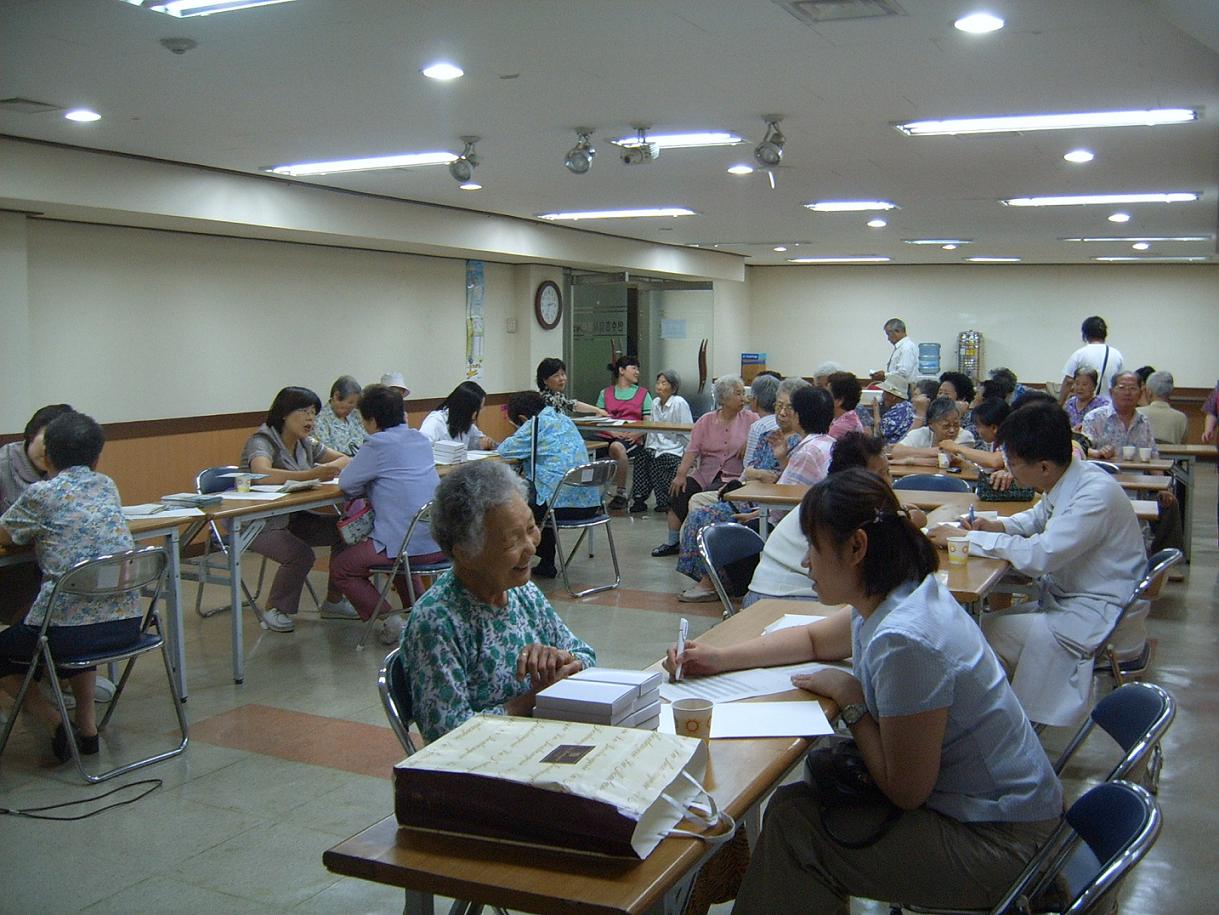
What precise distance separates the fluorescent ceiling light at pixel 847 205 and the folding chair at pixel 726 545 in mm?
5664

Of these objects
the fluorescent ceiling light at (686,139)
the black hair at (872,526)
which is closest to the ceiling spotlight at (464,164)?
the fluorescent ceiling light at (686,139)

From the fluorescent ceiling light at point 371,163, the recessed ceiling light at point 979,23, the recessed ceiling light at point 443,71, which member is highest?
the fluorescent ceiling light at point 371,163

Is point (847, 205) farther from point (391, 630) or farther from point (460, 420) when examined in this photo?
point (391, 630)

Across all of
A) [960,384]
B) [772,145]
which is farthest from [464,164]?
[960,384]

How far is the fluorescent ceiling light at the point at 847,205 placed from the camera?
9273 mm

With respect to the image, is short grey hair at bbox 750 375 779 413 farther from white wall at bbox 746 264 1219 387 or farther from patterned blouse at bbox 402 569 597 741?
white wall at bbox 746 264 1219 387

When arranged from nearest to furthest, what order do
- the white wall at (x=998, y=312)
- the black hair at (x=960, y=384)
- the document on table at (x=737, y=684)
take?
the document on table at (x=737, y=684) < the black hair at (x=960, y=384) < the white wall at (x=998, y=312)

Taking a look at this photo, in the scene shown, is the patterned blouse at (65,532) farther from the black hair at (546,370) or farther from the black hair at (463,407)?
the black hair at (546,370)

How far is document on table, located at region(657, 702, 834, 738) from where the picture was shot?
215cm

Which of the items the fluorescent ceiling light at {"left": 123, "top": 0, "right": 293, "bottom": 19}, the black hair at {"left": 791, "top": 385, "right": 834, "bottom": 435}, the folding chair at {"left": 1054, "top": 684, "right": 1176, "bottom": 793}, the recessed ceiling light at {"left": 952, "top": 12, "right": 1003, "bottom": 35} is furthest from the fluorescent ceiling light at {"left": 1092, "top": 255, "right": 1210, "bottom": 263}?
the folding chair at {"left": 1054, "top": 684, "right": 1176, "bottom": 793}

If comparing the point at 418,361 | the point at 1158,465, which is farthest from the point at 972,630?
the point at 418,361

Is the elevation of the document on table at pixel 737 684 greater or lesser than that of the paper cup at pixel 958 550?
lesser

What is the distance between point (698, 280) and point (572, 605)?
Answer: 9.71m

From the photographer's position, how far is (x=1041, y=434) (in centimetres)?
372
